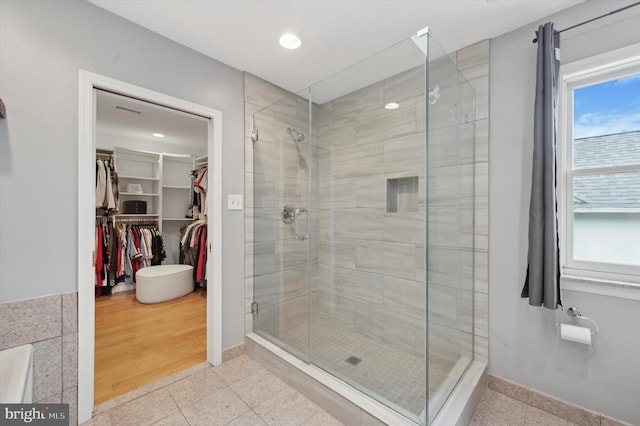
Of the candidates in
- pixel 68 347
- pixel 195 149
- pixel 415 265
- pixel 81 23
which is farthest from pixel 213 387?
pixel 195 149

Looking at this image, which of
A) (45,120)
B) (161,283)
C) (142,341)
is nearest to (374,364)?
(142,341)

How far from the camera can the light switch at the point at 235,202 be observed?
2271 mm

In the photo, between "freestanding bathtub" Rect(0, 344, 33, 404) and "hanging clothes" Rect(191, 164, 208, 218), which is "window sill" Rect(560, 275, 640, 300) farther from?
"hanging clothes" Rect(191, 164, 208, 218)

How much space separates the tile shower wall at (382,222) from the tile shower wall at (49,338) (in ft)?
3.75

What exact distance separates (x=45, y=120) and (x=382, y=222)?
225 centimetres

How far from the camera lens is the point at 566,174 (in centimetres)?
168

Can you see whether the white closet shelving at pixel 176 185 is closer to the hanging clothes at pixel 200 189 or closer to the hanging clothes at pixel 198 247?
the hanging clothes at pixel 200 189

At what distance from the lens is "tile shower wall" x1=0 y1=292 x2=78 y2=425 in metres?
1.37

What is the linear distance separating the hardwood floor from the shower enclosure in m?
0.73

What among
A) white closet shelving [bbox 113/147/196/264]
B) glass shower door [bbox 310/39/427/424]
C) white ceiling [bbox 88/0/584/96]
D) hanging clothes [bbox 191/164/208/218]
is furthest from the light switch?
white closet shelving [bbox 113/147/196/264]

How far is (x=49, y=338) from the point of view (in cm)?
145

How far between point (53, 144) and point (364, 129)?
79.4 inches

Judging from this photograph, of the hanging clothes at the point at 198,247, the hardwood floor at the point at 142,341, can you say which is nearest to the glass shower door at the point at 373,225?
the hardwood floor at the point at 142,341

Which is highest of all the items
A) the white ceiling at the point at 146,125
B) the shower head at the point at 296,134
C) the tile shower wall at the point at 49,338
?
the white ceiling at the point at 146,125
